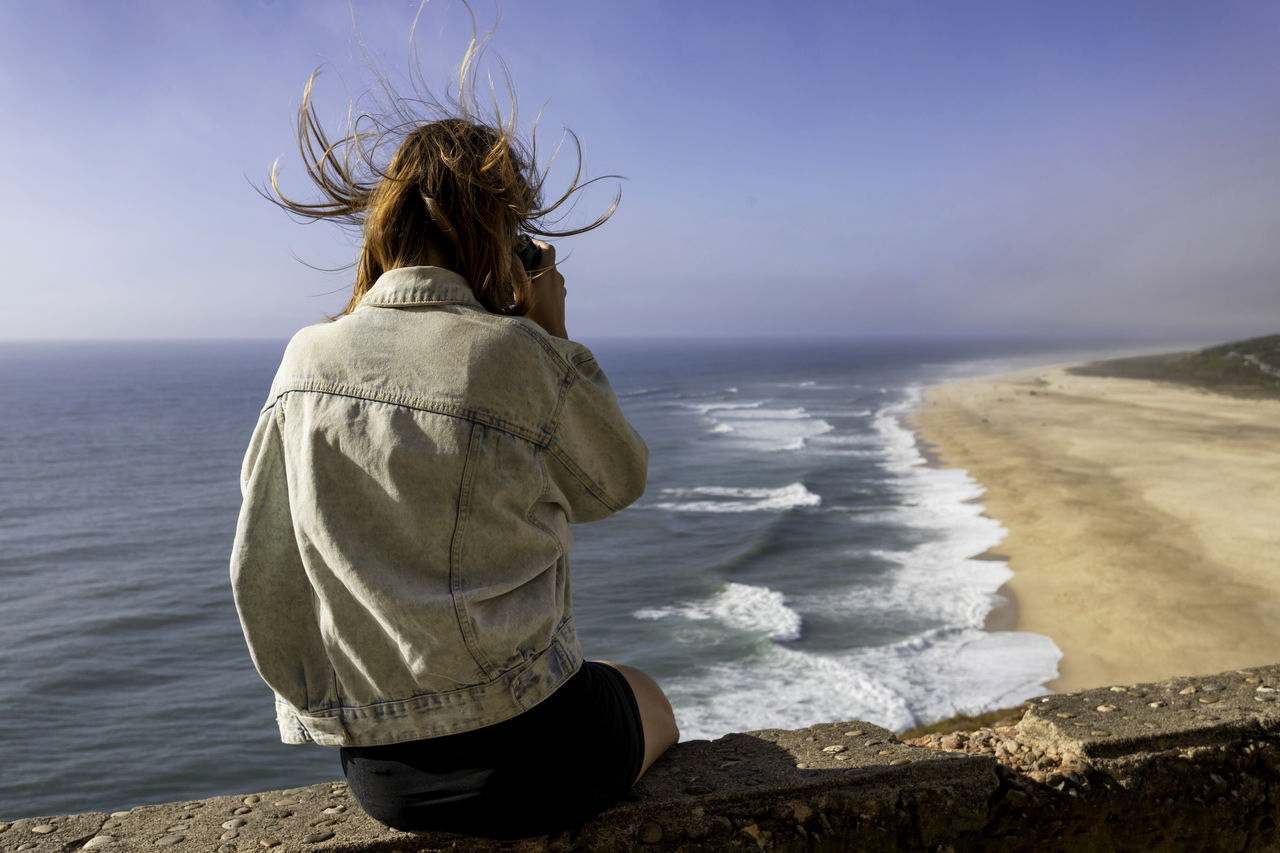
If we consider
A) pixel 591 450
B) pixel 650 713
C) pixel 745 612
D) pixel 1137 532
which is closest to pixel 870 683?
pixel 745 612

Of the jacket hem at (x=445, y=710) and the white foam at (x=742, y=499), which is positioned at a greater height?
the jacket hem at (x=445, y=710)

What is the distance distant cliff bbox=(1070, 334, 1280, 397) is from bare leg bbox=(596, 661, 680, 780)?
47.2m

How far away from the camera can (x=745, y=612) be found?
1271 centimetres

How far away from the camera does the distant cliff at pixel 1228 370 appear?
1725 inches

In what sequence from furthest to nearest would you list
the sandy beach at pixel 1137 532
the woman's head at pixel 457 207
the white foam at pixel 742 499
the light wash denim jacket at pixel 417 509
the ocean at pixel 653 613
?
the white foam at pixel 742 499 → the sandy beach at pixel 1137 532 → the ocean at pixel 653 613 → the woman's head at pixel 457 207 → the light wash denim jacket at pixel 417 509

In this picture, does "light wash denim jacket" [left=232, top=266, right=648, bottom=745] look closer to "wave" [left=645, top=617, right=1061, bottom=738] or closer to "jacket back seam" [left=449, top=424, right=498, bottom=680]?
"jacket back seam" [left=449, top=424, right=498, bottom=680]

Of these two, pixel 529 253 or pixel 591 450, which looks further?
pixel 529 253

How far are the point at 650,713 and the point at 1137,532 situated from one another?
1646cm

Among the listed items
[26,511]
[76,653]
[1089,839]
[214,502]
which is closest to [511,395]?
[1089,839]

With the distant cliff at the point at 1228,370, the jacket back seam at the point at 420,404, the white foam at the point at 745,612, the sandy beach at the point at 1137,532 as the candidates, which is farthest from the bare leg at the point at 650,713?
the distant cliff at the point at 1228,370

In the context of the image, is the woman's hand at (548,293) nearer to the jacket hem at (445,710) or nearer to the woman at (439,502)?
the woman at (439,502)

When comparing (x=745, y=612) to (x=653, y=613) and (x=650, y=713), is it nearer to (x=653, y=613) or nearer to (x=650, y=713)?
(x=653, y=613)

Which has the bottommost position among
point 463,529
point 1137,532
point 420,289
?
point 1137,532

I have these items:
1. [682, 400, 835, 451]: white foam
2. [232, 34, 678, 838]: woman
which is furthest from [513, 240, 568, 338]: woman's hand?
[682, 400, 835, 451]: white foam
